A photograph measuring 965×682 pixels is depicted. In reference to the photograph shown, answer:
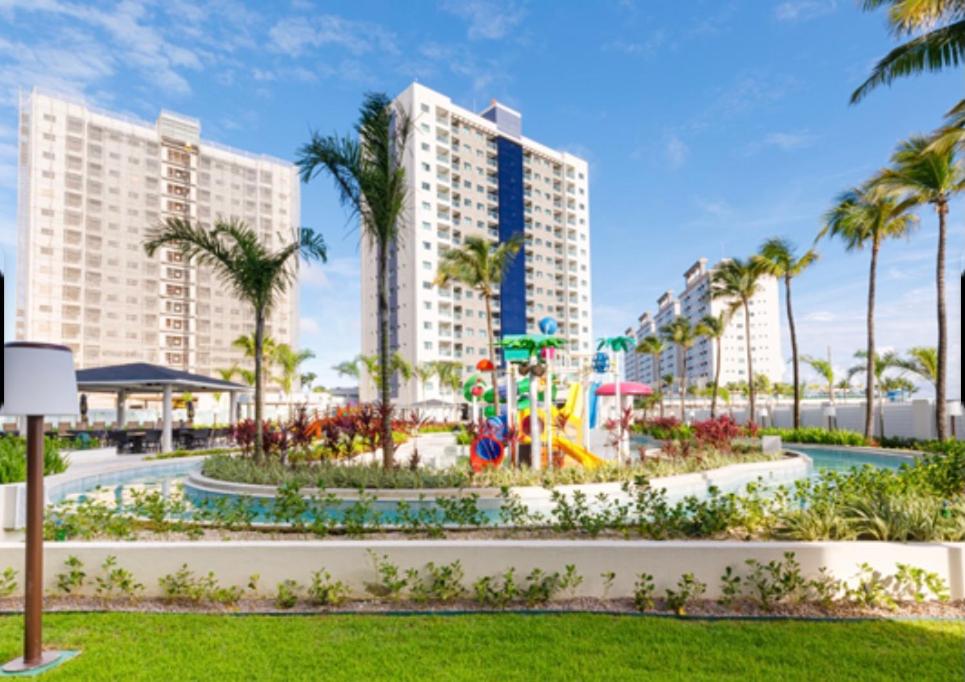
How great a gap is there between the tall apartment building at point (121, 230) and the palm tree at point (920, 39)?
178 ft

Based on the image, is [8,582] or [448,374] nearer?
[8,582]

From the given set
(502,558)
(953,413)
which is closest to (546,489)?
(502,558)

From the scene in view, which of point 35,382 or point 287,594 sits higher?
point 35,382

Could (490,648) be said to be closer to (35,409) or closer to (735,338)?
(35,409)

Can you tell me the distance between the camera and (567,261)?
249 ft

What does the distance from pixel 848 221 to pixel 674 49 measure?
492 inches

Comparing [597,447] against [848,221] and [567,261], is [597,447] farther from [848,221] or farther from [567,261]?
[567,261]

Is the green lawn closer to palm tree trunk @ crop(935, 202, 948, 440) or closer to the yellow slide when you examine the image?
the yellow slide

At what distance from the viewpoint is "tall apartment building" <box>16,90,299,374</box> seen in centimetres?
5728

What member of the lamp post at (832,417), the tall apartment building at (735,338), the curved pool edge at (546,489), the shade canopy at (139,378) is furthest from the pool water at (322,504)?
the tall apartment building at (735,338)

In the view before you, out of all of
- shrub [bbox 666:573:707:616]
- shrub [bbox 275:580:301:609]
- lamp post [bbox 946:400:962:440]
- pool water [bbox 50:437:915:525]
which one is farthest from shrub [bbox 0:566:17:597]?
lamp post [bbox 946:400:962:440]

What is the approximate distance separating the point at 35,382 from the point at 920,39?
14.5m

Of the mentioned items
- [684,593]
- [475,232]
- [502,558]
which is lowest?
[684,593]

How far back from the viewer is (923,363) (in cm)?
2697
